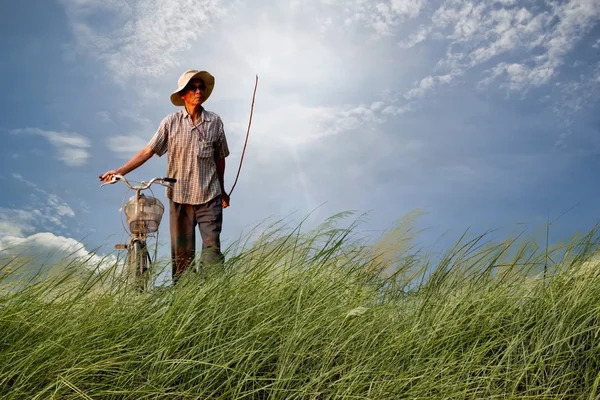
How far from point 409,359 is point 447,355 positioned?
18cm

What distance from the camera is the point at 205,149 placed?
489 centimetres

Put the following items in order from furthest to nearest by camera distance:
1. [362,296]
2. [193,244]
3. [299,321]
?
[193,244] < [362,296] < [299,321]

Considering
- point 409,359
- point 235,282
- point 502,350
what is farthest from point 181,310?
point 502,350

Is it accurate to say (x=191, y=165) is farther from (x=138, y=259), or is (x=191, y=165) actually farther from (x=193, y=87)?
(x=138, y=259)

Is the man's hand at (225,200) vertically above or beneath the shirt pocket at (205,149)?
beneath

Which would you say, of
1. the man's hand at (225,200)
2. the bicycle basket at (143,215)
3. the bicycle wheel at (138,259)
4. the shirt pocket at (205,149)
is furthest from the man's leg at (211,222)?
the bicycle wheel at (138,259)

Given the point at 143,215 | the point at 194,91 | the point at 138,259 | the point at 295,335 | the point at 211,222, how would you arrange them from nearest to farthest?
the point at 295,335 → the point at 138,259 → the point at 143,215 → the point at 211,222 → the point at 194,91

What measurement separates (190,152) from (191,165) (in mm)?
113

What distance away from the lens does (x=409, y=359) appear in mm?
2658

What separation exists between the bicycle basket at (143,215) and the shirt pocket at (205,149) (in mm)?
775

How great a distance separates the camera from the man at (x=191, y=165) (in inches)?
189

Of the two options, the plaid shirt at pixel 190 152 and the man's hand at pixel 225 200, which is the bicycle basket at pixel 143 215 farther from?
the man's hand at pixel 225 200

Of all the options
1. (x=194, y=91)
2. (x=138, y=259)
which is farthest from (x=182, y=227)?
(x=194, y=91)

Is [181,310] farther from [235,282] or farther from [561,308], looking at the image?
[561,308]
